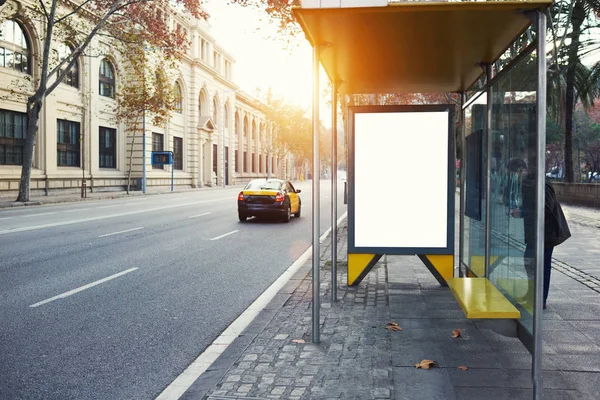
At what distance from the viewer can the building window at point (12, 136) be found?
27984 millimetres

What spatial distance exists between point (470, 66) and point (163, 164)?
42553 millimetres

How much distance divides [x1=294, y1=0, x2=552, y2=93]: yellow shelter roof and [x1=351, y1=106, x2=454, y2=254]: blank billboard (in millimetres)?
591

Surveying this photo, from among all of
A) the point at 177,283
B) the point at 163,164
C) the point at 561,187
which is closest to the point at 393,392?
the point at 177,283

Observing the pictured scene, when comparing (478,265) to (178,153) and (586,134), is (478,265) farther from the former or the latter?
(586,134)

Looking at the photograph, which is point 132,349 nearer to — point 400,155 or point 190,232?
point 400,155

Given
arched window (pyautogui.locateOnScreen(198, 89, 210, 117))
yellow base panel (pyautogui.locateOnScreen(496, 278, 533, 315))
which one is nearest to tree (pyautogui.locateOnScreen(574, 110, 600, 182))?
arched window (pyautogui.locateOnScreen(198, 89, 210, 117))

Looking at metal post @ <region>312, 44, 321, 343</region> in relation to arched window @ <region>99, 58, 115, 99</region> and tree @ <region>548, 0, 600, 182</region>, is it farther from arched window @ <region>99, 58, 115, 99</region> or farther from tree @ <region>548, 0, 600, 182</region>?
arched window @ <region>99, 58, 115, 99</region>

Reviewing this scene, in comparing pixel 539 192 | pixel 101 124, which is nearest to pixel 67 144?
pixel 101 124

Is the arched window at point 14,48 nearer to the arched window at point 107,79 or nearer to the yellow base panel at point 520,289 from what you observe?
the arched window at point 107,79

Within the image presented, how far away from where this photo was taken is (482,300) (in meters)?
4.73

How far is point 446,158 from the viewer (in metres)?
6.97

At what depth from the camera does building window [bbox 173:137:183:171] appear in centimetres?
5016

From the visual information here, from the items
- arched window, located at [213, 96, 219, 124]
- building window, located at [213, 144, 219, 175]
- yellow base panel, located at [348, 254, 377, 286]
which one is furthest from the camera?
building window, located at [213, 144, 219, 175]

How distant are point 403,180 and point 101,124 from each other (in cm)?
3378
